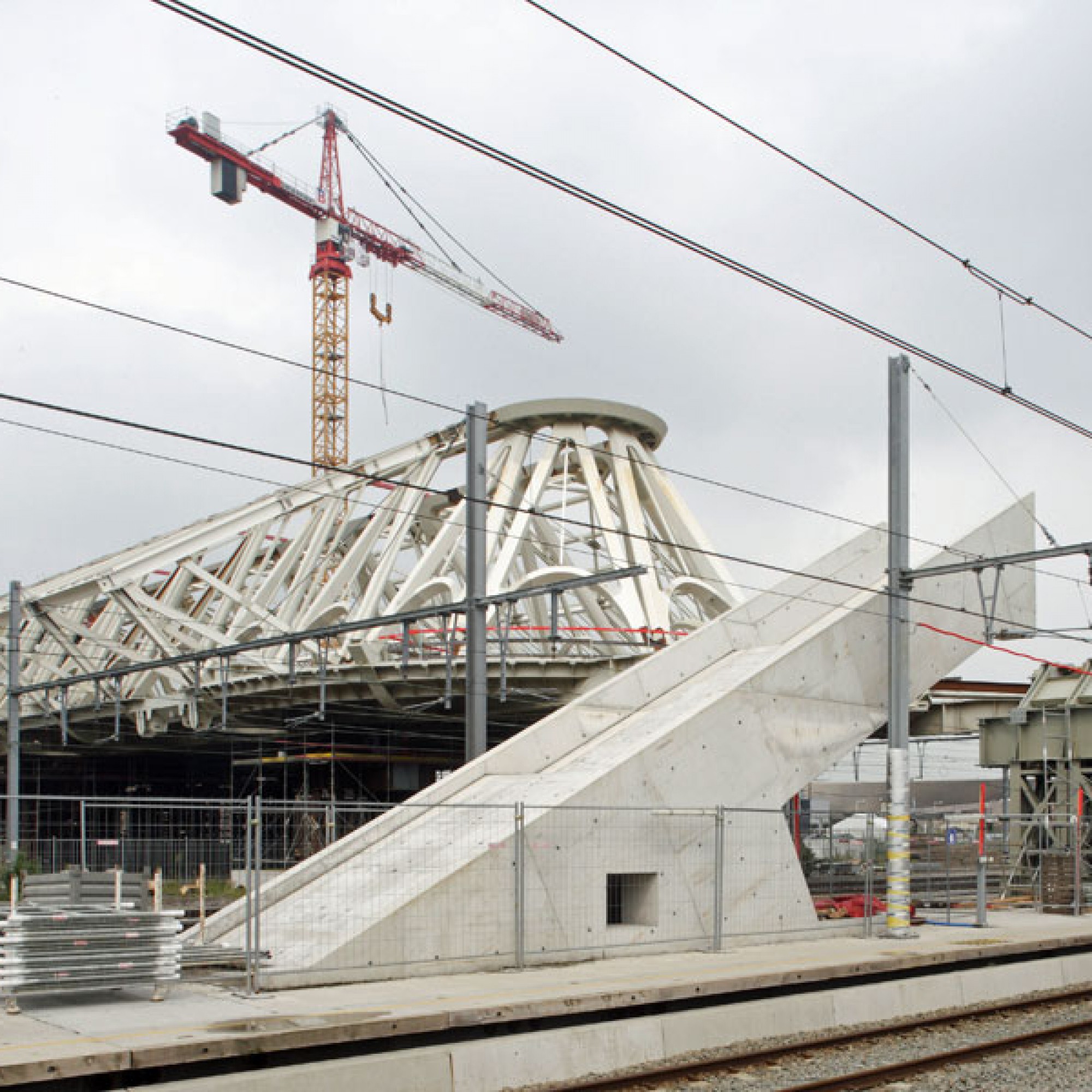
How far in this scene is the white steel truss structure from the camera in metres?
41.2

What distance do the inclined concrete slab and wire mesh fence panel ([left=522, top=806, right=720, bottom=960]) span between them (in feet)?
1.19

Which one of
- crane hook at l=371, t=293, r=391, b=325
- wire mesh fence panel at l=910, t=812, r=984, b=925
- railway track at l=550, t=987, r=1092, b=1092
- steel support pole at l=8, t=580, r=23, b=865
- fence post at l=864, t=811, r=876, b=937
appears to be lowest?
wire mesh fence panel at l=910, t=812, r=984, b=925

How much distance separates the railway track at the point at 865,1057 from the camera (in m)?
11.6

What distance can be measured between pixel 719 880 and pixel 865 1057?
15.4ft

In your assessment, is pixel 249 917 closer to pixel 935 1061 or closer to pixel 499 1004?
pixel 499 1004

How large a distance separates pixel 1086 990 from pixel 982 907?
12.8ft

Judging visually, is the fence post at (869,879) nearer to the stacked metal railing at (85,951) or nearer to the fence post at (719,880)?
the fence post at (719,880)

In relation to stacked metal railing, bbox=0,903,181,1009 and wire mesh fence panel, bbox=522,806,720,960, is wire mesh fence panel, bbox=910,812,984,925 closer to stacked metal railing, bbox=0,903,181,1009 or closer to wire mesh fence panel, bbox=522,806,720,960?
wire mesh fence panel, bbox=522,806,720,960

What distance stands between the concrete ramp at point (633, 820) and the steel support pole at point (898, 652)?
1235mm

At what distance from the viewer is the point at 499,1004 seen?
12453 mm

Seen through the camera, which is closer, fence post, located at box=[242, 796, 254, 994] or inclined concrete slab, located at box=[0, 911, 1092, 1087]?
inclined concrete slab, located at box=[0, 911, 1092, 1087]

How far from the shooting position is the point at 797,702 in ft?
67.3

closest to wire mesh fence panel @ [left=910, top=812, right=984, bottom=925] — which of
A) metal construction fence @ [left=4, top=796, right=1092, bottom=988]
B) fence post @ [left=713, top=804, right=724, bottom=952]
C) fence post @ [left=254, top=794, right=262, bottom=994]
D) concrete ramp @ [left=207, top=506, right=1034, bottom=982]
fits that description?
metal construction fence @ [left=4, top=796, right=1092, bottom=988]

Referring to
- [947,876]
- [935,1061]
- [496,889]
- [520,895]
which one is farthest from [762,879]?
[935,1061]
